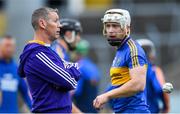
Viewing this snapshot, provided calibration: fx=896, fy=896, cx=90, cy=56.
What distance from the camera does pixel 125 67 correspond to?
10023mm

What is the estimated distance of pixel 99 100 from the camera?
9.63m

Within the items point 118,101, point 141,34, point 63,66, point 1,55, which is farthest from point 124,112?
point 141,34

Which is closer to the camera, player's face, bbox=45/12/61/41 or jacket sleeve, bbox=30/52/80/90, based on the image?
jacket sleeve, bbox=30/52/80/90

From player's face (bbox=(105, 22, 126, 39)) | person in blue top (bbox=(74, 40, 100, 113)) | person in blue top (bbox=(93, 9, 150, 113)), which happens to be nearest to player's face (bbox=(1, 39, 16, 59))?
person in blue top (bbox=(74, 40, 100, 113))

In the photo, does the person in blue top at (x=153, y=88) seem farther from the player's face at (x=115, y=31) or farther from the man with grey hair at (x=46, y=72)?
the man with grey hair at (x=46, y=72)

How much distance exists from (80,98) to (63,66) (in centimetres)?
612

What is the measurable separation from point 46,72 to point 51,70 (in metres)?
0.06

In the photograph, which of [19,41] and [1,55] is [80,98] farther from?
[19,41]

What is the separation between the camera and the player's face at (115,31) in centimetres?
1004

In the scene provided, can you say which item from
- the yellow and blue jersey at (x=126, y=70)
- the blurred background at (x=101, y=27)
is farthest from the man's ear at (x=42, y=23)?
the blurred background at (x=101, y=27)

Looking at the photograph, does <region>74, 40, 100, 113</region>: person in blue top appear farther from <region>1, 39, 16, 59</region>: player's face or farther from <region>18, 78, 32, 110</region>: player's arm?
<region>1, 39, 16, 59</region>: player's face

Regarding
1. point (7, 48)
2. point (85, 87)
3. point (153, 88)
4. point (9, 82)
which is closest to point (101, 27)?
point (85, 87)

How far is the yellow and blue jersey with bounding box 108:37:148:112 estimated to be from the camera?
993 centimetres

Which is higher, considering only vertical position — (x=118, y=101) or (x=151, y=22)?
(x=118, y=101)
